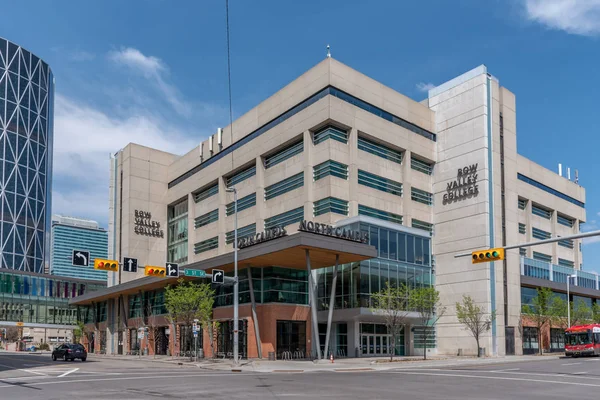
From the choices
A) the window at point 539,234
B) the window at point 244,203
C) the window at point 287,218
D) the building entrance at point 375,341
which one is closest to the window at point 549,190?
the window at point 539,234

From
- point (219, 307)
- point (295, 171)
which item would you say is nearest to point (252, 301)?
point (219, 307)

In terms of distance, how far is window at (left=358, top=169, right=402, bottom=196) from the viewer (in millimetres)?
59781

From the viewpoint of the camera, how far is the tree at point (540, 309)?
65438 mm

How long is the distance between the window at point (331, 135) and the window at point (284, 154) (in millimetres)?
2383

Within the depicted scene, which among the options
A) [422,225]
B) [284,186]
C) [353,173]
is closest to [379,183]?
[353,173]

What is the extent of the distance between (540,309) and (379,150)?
25602 mm

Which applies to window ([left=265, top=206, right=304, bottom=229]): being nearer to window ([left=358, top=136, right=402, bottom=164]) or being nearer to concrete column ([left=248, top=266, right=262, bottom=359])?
concrete column ([left=248, top=266, right=262, bottom=359])

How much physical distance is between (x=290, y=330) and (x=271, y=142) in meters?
21.5

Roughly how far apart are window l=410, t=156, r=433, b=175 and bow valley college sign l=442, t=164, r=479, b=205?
10.5 feet

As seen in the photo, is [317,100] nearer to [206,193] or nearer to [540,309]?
[206,193]

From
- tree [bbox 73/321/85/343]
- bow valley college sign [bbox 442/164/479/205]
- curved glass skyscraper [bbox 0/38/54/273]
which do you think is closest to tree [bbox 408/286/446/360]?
bow valley college sign [bbox 442/164/479/205]

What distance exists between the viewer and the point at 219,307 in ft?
189

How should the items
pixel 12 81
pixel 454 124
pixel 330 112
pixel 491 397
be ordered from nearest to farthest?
pixel 491 397
pixel 330 112
pixel 454 124
pixel 12 81

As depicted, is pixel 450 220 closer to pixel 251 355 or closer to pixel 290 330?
pixel 290 330
